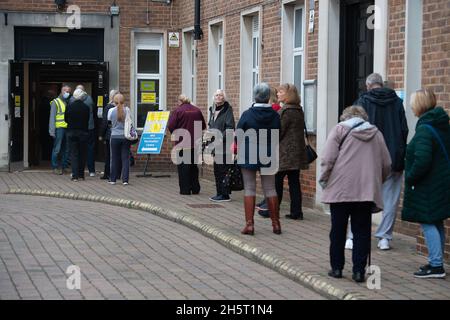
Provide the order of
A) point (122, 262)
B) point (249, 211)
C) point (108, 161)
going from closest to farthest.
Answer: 1. point (122, 262)
2. point (249, 211)
3. point (108, 161)

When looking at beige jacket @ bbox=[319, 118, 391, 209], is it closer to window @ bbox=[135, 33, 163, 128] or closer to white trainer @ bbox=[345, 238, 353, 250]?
white trainer @ bbox=[345, 238, 353, 250]

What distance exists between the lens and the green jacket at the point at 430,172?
9242 millimetres

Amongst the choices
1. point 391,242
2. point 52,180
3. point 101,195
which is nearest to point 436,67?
point 391,242

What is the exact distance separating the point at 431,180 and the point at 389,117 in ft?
5.36

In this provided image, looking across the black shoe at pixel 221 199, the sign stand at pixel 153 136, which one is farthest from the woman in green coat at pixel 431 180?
the sign stand at pixel 153 136

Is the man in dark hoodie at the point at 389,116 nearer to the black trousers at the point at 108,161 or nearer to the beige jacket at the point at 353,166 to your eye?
the beige jacket at the point at 353,166

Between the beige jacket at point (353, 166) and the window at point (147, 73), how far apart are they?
15.2 metres

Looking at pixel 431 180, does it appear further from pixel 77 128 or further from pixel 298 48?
pixel 77 128

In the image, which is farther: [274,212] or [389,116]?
[274,212]

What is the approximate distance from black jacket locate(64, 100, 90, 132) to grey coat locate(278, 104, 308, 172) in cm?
771

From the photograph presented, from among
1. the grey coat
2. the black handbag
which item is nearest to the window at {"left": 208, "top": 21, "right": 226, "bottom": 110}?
the grey coat

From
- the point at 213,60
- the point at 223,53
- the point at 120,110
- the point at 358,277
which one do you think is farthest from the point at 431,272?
the point at 213,60

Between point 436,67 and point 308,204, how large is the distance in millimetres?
4728

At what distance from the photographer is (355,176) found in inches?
357
